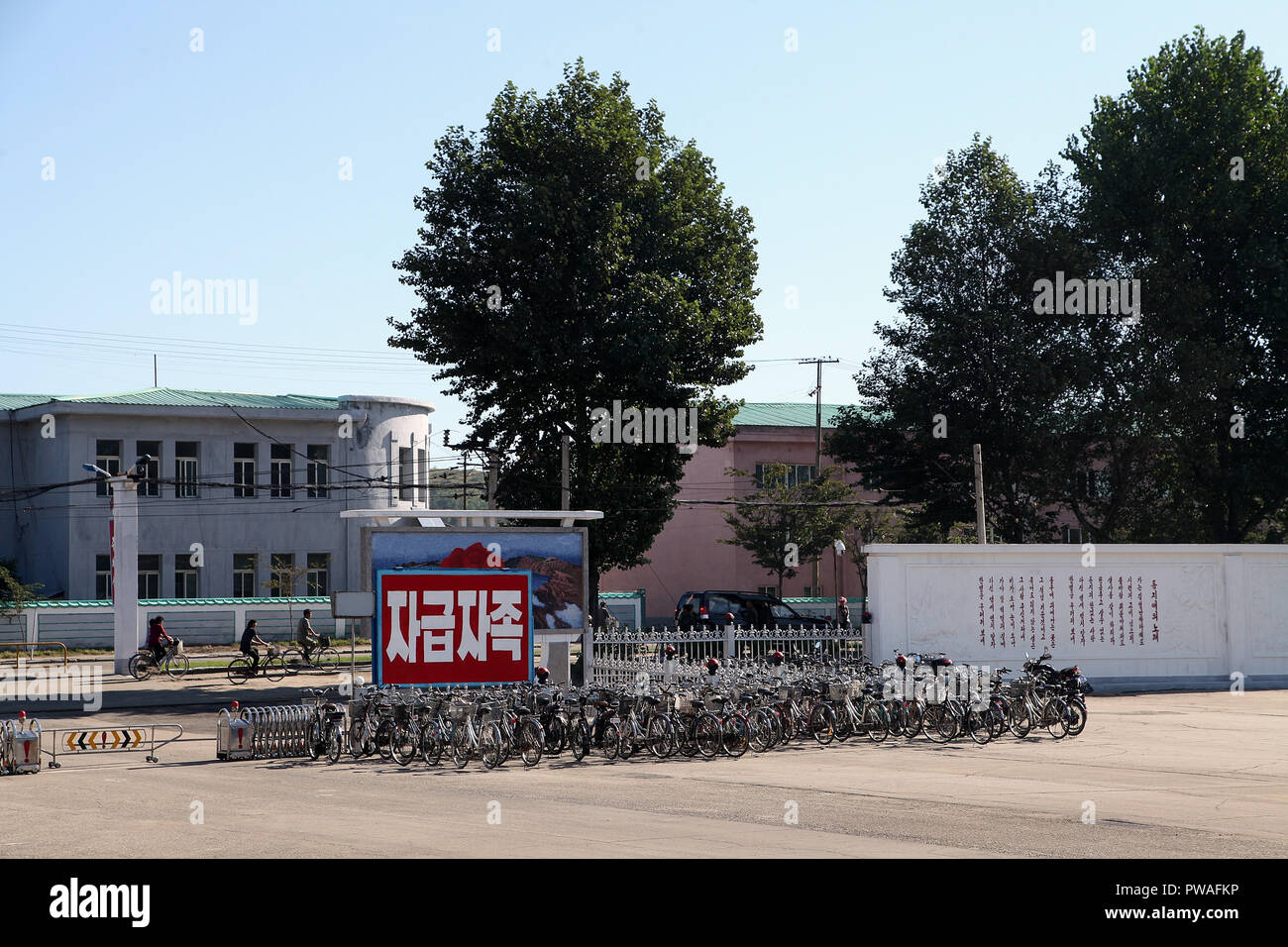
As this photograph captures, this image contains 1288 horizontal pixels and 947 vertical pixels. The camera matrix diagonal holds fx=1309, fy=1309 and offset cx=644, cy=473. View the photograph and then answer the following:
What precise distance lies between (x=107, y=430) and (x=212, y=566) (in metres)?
6.30

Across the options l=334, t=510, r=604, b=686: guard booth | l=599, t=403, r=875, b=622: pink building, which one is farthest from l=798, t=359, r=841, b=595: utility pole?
l=334, t=510, r=604, b=686: guard booth

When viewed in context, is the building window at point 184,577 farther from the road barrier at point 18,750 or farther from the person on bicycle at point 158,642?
the road barrier at point 18,750

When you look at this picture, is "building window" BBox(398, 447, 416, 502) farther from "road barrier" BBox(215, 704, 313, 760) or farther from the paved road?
"road barrier" BBox(215, 704, 313, 760)

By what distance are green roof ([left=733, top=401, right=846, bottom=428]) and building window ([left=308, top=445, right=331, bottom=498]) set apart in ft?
57.8

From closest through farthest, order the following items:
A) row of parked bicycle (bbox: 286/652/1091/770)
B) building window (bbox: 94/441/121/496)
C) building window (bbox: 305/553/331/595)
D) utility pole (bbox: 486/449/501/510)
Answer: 1. row of parked bicycle (bbox: 286/652/1091/770)
2. utility pole (bbox: 486/449/501/510)
3. building window (bbox: 94/441/121/496)
4. building window (bbox: 305/553/331/595)

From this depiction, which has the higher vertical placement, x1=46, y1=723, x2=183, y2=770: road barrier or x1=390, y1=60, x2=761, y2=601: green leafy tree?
Answer: x1=390, y1=60, x2=761, y2=601: green leafy tree

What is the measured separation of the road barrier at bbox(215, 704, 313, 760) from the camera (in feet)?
58.4

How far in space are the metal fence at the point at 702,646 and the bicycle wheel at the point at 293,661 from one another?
1100 cm

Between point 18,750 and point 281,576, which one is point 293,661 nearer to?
point 281,576

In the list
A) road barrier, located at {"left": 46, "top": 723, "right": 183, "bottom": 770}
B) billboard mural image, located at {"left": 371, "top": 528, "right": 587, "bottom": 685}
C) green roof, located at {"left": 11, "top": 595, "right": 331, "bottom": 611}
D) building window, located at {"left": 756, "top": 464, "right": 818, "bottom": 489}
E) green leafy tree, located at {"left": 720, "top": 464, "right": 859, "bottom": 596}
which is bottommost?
road barrier, located at {"left": 46, "top": 723, "right": 183, "bottom": 770}

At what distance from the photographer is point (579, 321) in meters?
30.0

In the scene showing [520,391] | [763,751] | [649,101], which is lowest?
[763,751]

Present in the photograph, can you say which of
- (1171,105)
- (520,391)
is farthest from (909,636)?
(1171,105)
